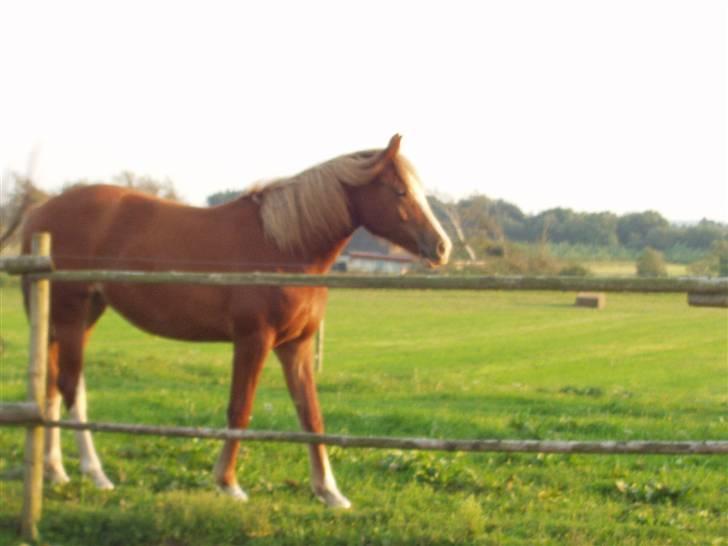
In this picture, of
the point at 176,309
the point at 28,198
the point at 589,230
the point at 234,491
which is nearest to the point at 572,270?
the point at 589,230

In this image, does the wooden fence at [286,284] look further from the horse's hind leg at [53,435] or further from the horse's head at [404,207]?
the horse's head at [404,207]

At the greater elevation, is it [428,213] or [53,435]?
[428,213]

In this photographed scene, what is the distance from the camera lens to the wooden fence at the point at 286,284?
14.3 ft

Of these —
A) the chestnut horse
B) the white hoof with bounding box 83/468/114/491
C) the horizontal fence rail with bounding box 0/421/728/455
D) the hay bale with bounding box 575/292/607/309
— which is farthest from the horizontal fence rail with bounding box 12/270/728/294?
the hay bale with bounding box 575/292/607/309

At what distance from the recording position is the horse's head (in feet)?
19.0

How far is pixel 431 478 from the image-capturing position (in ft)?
19.6

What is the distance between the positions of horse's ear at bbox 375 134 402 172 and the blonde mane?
37 millimetres

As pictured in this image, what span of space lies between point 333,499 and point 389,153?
6.56ft

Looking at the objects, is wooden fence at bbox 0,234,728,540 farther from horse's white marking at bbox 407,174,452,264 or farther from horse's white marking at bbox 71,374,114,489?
horse's white marking at bbox 407,174,452,264

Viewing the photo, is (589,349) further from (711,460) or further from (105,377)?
(711,460)

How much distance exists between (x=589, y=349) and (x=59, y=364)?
17202mm

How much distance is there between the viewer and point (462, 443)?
4.46 m

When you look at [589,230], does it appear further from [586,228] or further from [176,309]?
[176,309]

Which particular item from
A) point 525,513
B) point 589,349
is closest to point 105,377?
point 525,513
